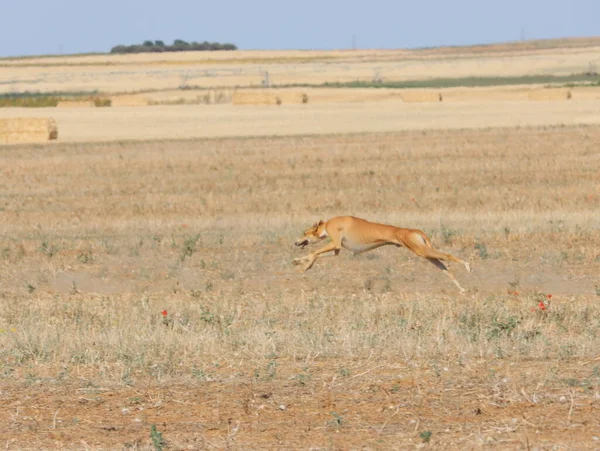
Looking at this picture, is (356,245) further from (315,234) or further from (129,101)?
(129,101)

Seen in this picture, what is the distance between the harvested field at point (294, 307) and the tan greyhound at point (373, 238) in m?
0.50

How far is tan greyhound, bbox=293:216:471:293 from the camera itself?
12961 millimetres

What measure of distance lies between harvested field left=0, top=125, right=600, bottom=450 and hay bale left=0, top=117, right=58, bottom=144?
340 inches

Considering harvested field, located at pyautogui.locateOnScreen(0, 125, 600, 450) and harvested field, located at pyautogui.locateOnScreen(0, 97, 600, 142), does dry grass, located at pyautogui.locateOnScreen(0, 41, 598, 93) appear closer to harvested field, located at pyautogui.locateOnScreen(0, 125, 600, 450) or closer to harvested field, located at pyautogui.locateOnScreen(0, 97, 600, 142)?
harvested field, located at pyautogui.locateOnScreen(0, 97, 600, 142)

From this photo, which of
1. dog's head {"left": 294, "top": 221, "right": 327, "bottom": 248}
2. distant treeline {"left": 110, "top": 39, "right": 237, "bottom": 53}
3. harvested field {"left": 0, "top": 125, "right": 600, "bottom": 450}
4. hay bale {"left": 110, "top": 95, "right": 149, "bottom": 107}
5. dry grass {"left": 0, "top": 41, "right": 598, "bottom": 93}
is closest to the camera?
harvested field {"left": 0, "top": 125, "right": 600, "bottom": 450}

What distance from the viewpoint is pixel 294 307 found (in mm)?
11562

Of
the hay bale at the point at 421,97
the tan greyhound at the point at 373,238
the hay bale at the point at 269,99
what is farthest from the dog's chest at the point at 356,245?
the hay bale at the point at 269,99

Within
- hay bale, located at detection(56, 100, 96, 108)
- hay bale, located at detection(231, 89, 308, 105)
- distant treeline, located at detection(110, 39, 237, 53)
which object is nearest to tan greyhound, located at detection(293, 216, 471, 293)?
hay bale, located at detection(231, 89, 308, 105)

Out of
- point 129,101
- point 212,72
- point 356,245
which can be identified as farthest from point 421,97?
point 212,72

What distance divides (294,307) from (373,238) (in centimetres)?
195

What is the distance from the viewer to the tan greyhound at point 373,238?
42.5 feet

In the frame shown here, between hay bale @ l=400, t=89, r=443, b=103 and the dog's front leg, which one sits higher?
hay bale @ l=400, t=89, r=443, b=103

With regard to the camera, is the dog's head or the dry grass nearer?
the dog's head

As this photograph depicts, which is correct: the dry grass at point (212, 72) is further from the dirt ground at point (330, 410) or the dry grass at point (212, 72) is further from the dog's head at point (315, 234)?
the dirt ground at point (330, 410)
